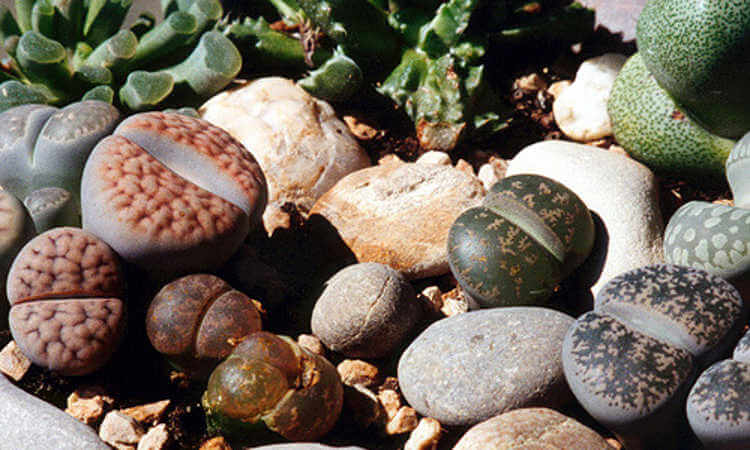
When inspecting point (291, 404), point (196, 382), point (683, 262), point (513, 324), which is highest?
point (683, 262)

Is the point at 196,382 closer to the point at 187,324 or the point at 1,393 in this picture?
the point at 187,324

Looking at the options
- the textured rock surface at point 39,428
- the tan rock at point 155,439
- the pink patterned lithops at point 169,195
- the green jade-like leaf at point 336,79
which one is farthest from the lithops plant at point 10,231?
the green jade-like leaf at point 336,79

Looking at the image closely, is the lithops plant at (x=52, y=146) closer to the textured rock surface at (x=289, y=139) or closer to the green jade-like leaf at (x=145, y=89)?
the green jade-like leaf at (x=145, y=89)

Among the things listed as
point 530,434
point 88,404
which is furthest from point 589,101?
point 88,404

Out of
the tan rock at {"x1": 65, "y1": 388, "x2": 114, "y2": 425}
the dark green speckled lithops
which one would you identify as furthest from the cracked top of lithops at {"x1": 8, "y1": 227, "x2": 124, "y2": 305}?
the dark green speckled lithops

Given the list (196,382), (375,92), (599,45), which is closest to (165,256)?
(196,382)
